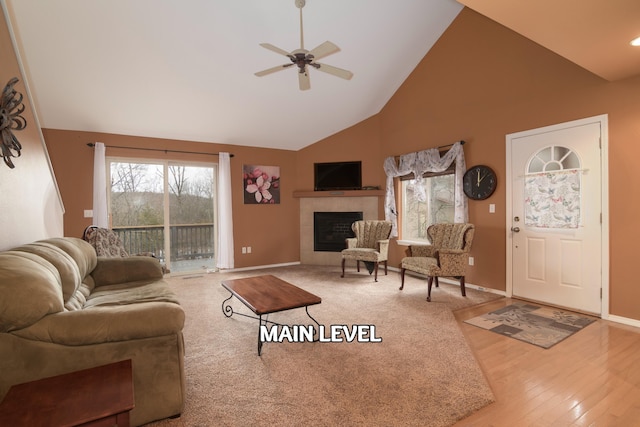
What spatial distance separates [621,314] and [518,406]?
6.98ft

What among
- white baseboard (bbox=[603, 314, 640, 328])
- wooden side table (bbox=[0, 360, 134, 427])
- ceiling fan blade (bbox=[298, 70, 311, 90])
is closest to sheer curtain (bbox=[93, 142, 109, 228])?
ceiling fan blade (bbox=[298, 70, 311, 90])

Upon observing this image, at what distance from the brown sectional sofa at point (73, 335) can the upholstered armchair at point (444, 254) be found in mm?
2967

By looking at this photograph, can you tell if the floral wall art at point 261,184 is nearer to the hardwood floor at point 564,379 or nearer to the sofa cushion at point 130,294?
the sofa cushion at point 130,294

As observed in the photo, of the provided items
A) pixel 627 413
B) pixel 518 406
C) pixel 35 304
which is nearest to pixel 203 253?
pixel 35 304

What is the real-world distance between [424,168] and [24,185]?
4.67 meters

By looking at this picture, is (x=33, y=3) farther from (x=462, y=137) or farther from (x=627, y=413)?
(x=627, y=413)

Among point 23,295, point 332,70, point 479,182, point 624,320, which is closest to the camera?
point 23,295

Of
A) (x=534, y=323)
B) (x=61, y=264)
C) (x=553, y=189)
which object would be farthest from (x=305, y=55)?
(x=534, y=323)

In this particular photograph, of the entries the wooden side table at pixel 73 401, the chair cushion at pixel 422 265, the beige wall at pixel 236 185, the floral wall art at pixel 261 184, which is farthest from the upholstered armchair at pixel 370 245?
the wooden side table at pixel 73 401

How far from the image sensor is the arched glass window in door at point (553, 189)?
3.35 meters

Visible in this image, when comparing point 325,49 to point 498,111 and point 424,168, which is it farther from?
point 424,168

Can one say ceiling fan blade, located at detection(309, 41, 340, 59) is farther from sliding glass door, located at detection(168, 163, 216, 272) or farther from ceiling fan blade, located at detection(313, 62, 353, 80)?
sliding glass door, located at detection(168, 163, 216, 272)

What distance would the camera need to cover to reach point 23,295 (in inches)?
54.5

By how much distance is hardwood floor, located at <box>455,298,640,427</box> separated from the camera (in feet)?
5.64
